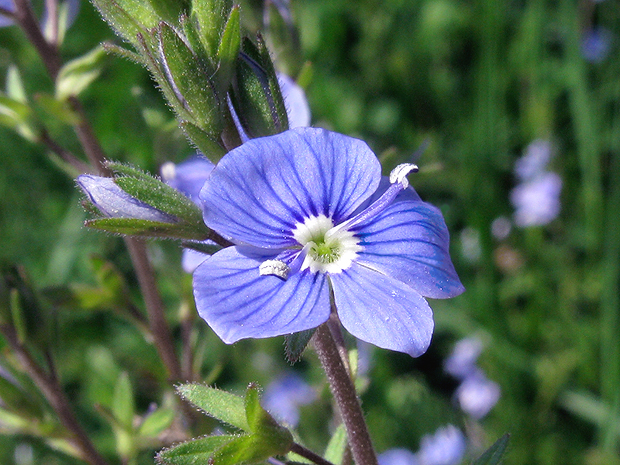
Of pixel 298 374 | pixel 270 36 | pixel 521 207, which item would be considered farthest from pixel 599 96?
pixel 270 36

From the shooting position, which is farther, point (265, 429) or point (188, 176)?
point (188, 176)

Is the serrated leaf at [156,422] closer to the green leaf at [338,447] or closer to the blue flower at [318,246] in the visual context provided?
the green leaf at [338,447]

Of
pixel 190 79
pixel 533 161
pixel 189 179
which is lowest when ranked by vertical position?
pixel 190 79

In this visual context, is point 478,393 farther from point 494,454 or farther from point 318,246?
point 318,246

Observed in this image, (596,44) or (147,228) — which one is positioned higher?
(596,44)

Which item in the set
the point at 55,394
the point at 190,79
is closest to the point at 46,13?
the point at 55,394

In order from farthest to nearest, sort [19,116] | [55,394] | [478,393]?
[478,393]
[19,116]
[55,394]

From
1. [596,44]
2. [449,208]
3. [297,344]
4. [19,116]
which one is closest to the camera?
[297,344]
